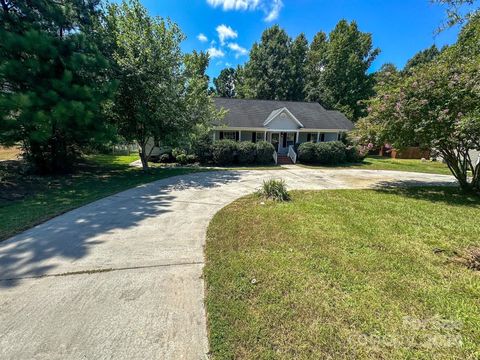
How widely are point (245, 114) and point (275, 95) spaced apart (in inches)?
668

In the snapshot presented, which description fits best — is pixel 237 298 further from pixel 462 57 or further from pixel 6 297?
pixel 462 57

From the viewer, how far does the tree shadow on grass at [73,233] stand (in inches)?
143

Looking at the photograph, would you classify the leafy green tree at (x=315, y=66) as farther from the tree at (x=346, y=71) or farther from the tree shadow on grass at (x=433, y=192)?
the tree shadow on grass at (x=433, y=192)

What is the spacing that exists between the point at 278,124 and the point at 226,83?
32.0 m

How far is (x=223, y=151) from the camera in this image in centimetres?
1675

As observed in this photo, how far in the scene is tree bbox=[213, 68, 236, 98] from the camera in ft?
157

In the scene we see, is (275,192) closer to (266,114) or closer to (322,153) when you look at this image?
(322,153)

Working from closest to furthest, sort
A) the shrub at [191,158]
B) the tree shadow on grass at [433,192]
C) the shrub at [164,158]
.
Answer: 1. the tree shadow on grass at [433,192]
2. the shrub at [191,158]
3. the shrub at [164,158]

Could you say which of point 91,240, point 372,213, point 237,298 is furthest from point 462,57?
point 91,240

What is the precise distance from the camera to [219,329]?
252cm

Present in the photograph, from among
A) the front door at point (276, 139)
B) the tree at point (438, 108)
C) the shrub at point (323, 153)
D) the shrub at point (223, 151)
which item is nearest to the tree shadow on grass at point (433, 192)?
the tree at point (438, 108)

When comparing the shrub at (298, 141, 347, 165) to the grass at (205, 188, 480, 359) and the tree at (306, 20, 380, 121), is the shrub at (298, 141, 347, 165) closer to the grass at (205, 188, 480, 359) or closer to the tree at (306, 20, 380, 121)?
the grass at (205, 188, 480, 359)

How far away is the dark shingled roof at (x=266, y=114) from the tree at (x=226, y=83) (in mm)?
26454

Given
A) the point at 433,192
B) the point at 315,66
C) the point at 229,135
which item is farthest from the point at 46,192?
the point at 315,66
